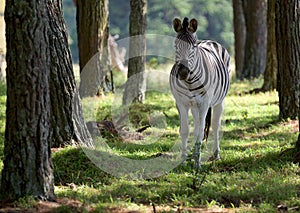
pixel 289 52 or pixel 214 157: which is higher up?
pixel 289 52

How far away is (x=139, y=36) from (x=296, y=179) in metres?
7.95

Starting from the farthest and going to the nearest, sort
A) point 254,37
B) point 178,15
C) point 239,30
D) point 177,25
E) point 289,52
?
point 178,15, point 239,30, point 254,37, point 289,52, point 177,25

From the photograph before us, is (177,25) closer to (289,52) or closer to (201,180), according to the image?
(201,180)

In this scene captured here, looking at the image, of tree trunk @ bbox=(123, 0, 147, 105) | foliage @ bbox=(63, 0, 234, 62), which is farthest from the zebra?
foliage @ bbox=(63, 0, 234, 62)

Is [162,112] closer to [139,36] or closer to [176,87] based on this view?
[139,36]

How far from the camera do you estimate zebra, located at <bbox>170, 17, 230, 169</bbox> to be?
347 inches

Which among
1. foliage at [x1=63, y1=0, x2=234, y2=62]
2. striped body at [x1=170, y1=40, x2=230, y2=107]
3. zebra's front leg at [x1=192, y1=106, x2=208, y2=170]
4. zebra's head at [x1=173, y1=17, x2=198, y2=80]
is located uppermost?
foliage at [x1=63, y1=0, x2=234, y2=62]

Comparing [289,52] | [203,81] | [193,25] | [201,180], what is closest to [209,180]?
[201,180]

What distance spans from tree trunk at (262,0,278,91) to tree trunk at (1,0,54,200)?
10.4 m

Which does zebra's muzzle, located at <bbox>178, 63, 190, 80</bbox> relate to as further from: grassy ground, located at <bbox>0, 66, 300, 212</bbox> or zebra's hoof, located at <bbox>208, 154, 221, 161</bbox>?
zebra's hoof, located at <bbox>208, 154, 221, 161</bbox>

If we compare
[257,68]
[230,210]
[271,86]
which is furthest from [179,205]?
[257,68]

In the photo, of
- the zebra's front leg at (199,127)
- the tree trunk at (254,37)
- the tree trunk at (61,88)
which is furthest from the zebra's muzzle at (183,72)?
the tree trunk at (254,37)

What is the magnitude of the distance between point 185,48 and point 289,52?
393cm

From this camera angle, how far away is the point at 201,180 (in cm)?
807
